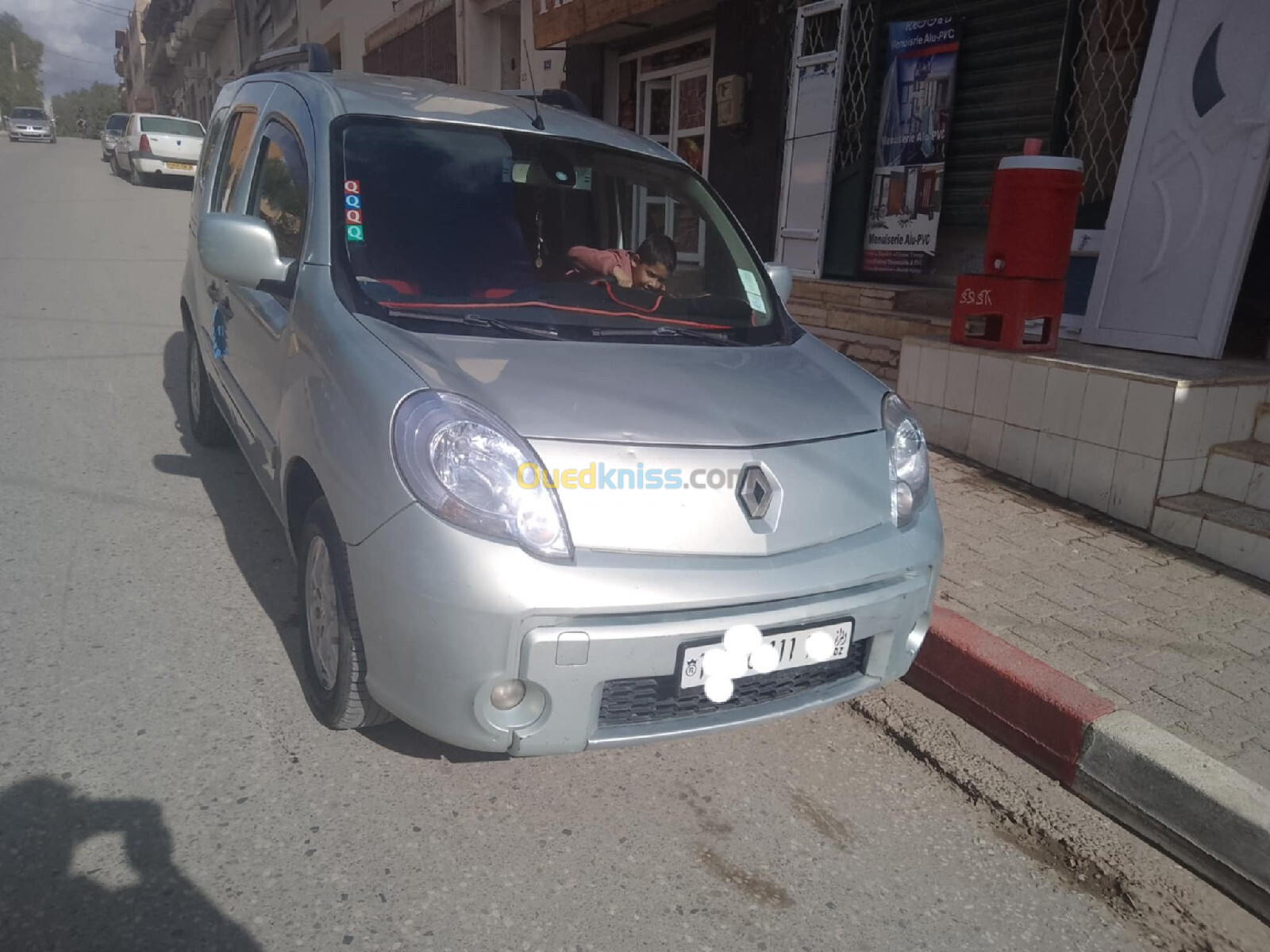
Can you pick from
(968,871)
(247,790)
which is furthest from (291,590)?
(968,871)

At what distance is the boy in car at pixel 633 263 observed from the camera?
3.20 meters

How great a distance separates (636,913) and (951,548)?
2431 mm

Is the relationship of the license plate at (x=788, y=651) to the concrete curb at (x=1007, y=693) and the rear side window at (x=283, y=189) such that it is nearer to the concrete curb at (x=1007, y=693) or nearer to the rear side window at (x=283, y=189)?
the concrete curb at (x=1007, y=693)

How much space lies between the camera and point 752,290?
3.28 m

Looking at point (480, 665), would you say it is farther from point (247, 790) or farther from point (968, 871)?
point (968, 871)

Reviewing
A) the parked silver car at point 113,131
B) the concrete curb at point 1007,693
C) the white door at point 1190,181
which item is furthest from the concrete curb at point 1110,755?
Answer: the parked silver car at point 113,131

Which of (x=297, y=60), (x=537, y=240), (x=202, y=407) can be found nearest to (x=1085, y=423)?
(x=537, y=240)

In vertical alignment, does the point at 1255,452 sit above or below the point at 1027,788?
above

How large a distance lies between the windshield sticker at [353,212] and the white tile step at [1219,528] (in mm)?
3551

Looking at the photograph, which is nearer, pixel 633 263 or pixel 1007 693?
pixel 1007 693

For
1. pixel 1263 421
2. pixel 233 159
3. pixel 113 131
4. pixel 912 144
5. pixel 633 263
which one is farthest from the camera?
pixel 113 131

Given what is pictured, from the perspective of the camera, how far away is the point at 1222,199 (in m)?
4.51

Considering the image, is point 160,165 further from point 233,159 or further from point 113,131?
point 233,159

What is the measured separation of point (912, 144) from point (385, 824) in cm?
635
